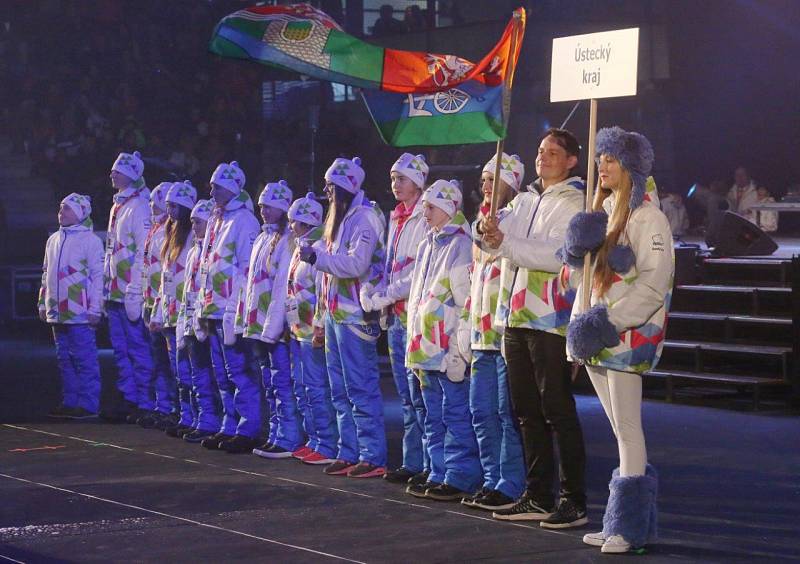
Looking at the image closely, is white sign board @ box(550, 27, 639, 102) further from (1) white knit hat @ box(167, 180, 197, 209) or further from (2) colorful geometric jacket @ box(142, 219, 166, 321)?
(2) colorful geometric jacket @ box(142, 219, 166, 321)

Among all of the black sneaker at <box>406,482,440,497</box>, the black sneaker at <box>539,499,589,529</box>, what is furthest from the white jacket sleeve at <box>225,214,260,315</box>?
the black sneaker at <box>539,499,589,529</box>

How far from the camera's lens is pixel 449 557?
6945mm

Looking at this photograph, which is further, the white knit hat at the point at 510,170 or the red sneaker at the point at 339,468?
the red sneaker at the point at 339,468

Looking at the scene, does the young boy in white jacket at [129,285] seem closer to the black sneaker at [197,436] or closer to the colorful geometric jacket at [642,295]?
the black sneaker at [197,436]

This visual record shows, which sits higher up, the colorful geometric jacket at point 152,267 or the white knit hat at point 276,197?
the white knit hat at point 276,197

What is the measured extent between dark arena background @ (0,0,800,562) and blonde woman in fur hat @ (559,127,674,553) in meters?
0.26

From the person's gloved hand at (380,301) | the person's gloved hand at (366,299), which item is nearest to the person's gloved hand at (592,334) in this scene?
the person's gloved hand at (380,301)

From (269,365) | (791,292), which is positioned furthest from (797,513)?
(791,292)

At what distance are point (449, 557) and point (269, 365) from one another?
3863mm

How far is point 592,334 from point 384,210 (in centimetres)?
1513

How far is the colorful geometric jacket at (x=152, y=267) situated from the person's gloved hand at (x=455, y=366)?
401 cm

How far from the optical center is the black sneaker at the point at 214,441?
10703 millimetres

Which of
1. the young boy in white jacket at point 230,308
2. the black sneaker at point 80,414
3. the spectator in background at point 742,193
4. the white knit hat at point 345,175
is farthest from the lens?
the spectator in background at point 742,193

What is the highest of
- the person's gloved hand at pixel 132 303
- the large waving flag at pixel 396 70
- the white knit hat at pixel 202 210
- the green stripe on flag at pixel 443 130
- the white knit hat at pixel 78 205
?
the large waving flag at pixel 396 70
